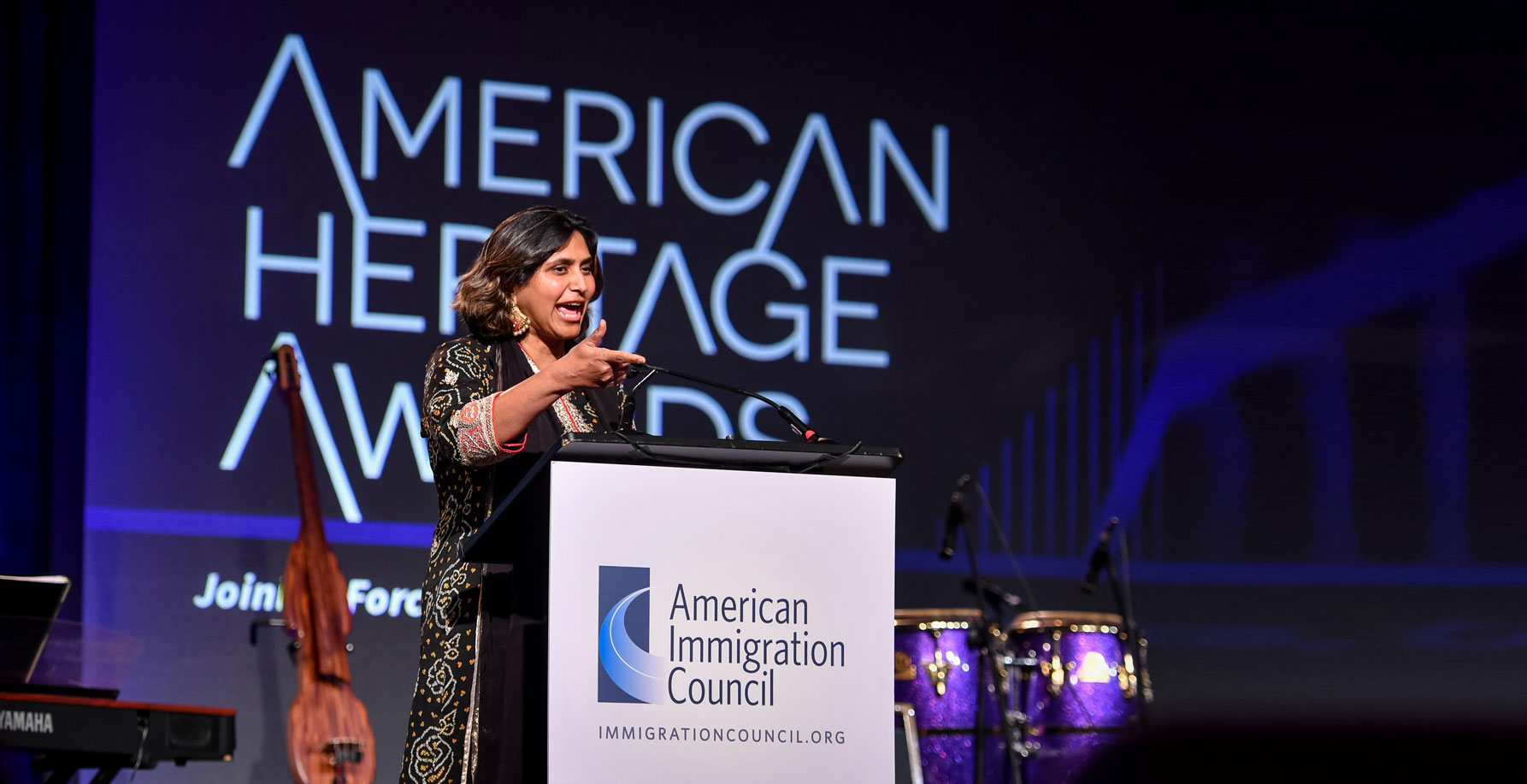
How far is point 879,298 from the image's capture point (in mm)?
5488

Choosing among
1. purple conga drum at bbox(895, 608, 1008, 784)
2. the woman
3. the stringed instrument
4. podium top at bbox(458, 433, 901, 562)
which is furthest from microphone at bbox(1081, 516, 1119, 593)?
podium top at bbox(458, 433, 901, 562)

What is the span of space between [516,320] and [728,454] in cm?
61

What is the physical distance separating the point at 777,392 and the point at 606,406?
291 centimetres

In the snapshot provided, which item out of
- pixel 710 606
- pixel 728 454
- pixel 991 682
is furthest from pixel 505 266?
pixel 991 682

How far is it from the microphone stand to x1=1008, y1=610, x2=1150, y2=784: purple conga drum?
3.1 inches

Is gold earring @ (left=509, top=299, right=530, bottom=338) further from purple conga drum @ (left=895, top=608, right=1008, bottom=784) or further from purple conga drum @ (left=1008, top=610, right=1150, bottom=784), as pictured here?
purple conga drum @ (left=1008, top=610, right=1150, bottom=784)

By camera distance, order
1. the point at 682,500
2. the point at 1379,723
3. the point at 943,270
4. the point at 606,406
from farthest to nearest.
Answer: the point at 943,270 < the point at 606,406 < the point at 682,500 < the point at 1379,723

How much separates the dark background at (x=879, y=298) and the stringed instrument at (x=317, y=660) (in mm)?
624

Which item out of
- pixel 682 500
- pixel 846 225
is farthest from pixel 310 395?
pixel 682 500

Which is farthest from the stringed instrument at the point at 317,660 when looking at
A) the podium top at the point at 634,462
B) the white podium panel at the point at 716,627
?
the white podium panel at the point at 716,627

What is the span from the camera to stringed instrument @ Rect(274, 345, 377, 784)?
396 cm

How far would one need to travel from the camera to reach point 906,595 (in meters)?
5.52

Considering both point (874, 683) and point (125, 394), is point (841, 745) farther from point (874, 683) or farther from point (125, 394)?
point (125, 394)

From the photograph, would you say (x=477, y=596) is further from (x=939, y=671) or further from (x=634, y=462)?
(x=939, y=671)
